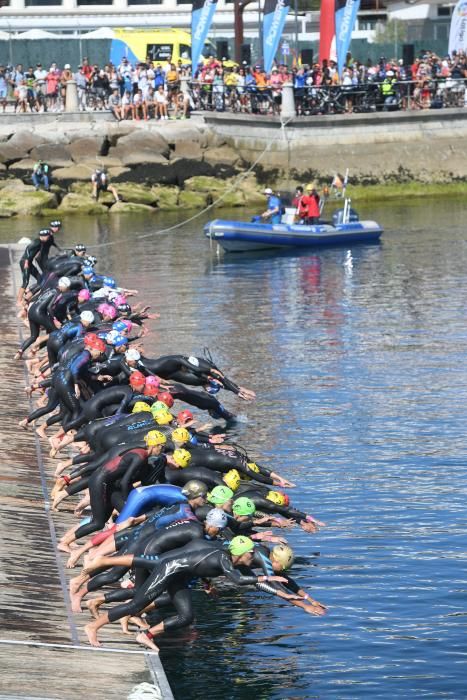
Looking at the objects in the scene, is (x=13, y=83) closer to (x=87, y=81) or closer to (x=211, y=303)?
(x=87, y=81)

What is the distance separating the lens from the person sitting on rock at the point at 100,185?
6178 cm

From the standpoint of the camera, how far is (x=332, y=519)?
21797mm

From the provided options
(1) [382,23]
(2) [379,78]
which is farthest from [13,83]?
(1) [382,23]

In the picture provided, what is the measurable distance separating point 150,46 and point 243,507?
177 feet

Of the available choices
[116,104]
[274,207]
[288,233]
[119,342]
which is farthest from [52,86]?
[119,342]

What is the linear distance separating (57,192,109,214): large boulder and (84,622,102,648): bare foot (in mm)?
45865

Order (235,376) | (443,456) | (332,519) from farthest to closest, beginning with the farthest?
(235,376)
(443,456)
(332,519)

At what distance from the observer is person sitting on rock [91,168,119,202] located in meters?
61.8

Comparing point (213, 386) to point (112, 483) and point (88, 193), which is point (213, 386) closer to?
point (112, 483)

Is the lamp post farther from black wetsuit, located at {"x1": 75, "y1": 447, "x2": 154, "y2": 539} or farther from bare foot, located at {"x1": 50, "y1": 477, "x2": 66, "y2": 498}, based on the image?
black wetsuit, located at {"x1": 75, "y1": 447, "x2": 154, "y2": 539}

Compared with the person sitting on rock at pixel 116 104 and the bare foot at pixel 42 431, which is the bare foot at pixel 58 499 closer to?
the bare foot at pixel 42 431

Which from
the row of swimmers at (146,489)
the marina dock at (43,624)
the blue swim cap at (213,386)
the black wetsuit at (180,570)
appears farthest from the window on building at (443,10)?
the black wetsuit at (180,570)

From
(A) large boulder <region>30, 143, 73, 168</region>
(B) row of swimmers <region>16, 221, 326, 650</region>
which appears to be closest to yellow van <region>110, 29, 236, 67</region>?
(A) large boulder <region>30, 143, 73, 168</region>

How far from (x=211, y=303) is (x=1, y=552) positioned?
2310 centimetres
